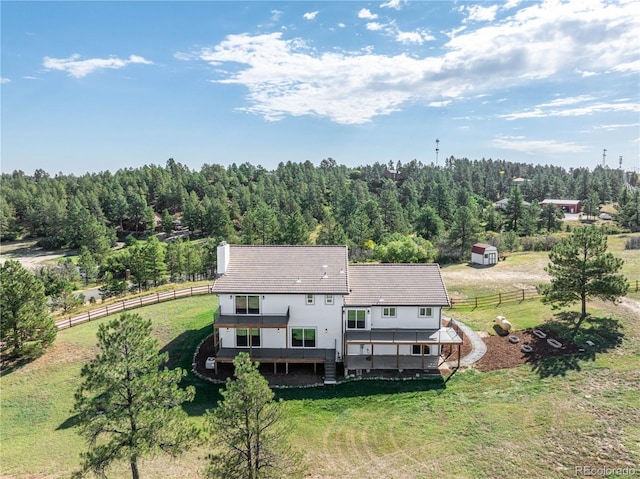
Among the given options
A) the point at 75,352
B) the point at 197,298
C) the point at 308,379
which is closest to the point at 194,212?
the point at 197,298

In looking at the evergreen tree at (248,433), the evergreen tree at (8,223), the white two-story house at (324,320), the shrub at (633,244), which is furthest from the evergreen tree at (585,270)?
the evergreen tree at (8,223)

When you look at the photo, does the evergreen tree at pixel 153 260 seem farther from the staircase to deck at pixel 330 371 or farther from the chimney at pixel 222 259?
the staircase to deck at pixel 330 371

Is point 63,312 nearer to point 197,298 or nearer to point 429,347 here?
point 197,298

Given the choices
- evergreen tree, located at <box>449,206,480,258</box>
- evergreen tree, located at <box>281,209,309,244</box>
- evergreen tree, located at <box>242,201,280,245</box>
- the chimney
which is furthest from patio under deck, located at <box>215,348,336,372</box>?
evergreen tree, located at <box>449,206,480,258</box>

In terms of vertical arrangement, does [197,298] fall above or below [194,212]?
below

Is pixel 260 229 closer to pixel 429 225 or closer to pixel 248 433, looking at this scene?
pixel 429 225

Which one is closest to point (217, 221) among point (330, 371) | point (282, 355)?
point (282, 355)
